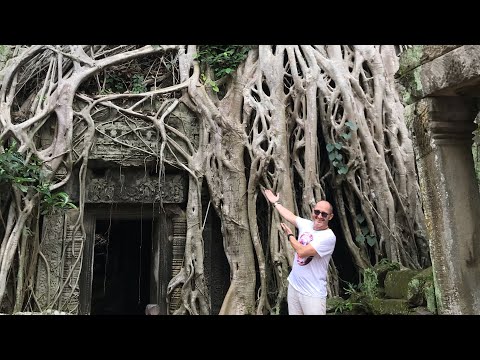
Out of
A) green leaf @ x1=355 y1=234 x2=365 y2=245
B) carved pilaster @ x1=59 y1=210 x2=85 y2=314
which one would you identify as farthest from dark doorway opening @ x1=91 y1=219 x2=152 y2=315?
green leaf @ x1=355 y1=234 x2=365 y2=245

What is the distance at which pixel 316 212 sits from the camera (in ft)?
8.82

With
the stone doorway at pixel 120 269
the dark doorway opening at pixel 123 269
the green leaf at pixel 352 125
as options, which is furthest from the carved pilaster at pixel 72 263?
the dark doorway opening at pixel 123 269

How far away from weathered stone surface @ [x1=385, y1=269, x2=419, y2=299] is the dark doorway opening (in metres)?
4.91

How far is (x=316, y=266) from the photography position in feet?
8.82

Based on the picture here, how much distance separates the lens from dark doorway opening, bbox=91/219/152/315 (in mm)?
7535

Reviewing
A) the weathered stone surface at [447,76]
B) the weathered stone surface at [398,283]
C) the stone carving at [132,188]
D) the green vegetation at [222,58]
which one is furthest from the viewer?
the green vegetation at [222,58]

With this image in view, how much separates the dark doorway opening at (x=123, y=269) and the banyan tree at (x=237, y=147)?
132 inches

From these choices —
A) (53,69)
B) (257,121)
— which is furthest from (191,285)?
(53,69)

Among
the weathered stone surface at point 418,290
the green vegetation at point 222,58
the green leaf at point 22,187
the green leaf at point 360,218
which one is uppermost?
the green vegetation at point 222,58

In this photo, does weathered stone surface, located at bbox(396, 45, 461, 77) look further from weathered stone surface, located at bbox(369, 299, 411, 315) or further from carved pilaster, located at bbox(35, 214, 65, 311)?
carved pilaster, located at bbox(35, 214, 65, 311)

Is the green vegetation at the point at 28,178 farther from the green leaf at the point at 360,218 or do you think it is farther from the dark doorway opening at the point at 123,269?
the dark doorway opening at the point at 123,269

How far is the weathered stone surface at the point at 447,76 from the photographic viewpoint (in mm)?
1802

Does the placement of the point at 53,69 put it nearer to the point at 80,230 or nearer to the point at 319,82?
the point at 80,230

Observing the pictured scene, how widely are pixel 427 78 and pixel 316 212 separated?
103 cm
